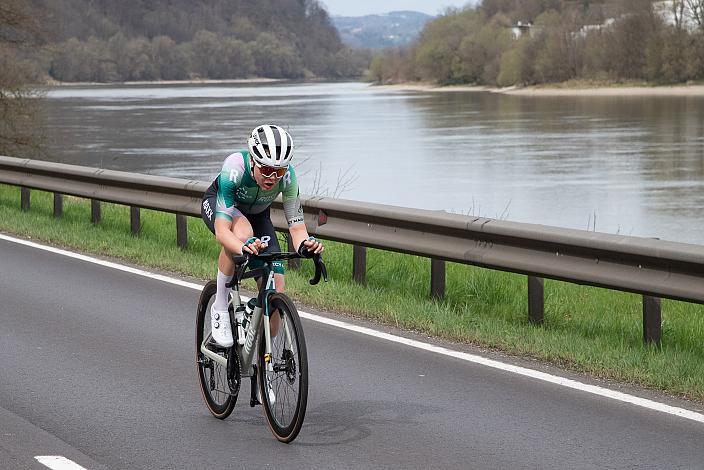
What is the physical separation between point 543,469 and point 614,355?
2183 millimetres

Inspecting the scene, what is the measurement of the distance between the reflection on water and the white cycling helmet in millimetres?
8372

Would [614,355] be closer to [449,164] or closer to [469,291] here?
[469,291]

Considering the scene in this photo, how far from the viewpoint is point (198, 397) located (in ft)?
21.4

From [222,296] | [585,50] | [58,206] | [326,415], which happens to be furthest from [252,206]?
[585,50]

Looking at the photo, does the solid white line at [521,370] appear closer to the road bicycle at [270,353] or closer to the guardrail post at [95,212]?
the road bicycle at [270,353]

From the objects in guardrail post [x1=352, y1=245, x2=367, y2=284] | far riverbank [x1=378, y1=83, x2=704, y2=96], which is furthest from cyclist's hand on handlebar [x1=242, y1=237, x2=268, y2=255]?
far riverbank [x1=378, y1=83, x2=704, y2=96]

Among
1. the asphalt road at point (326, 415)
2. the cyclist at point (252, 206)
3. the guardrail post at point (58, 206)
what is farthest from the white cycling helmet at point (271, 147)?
the guardrail post at point (58, 206)

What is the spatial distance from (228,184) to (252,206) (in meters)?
0.21

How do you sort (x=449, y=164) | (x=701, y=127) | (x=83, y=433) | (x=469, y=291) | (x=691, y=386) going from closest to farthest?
1. (x=83, y=433)
2. (x=691, y=386)
3. (x=469, y=291)
4. (x=449, y=164)
5. (x=701, y=127)

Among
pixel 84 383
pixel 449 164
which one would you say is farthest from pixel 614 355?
pixel 449 164

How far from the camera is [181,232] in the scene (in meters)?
12.5

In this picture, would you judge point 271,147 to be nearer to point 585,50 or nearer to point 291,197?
point 291,197

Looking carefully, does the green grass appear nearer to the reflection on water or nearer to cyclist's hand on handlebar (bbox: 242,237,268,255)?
cyclist's hand on handlebar (bbox: 242,237,268,255)

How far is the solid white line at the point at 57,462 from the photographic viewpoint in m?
5.23
